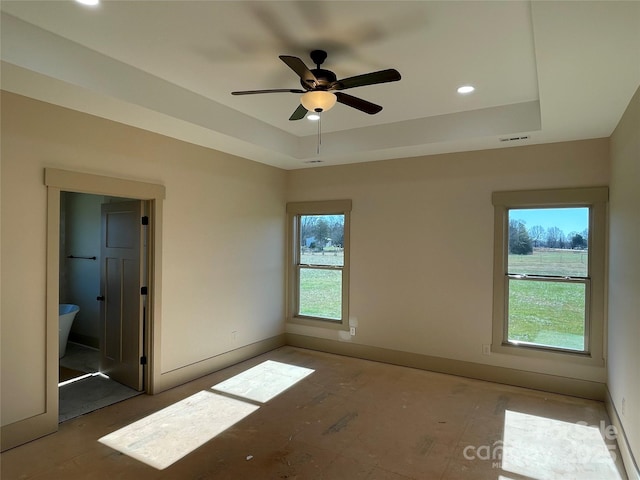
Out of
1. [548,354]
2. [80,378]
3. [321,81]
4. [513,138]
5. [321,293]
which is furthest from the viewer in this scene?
[321,293]

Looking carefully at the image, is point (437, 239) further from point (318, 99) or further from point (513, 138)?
point (318, 99)

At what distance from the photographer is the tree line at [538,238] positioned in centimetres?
398

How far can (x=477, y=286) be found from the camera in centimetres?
440

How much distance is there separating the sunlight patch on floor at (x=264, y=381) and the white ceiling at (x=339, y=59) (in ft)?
9.13

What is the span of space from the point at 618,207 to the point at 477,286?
5.33 ft

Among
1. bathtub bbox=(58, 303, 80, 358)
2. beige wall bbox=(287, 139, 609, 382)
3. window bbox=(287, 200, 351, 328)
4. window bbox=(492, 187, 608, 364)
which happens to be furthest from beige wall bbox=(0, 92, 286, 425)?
window bbox=(492, 187, 608, 364)

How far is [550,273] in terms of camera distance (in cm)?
413

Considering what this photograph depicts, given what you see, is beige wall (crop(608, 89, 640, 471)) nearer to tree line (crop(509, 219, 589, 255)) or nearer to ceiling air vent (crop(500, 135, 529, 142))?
tree line (crop(509, 219, 589, 255))

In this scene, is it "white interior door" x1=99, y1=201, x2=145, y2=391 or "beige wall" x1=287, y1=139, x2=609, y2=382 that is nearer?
"white interior door" x1=99, y1=201, x2=145, y2=391

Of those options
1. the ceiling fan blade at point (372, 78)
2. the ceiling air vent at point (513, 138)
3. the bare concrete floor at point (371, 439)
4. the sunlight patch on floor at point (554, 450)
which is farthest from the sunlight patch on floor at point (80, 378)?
the ceiling air vent at point (513, 138)

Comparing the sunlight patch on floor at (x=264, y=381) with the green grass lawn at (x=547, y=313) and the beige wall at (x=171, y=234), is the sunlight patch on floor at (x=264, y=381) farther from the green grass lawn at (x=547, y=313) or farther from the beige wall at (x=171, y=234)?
the green grass lawn at (x=547, y=313)

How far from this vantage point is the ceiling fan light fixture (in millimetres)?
2660

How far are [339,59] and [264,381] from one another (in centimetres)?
347

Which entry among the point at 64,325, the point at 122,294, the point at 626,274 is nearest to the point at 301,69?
the point at 626,274
